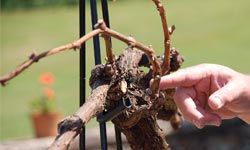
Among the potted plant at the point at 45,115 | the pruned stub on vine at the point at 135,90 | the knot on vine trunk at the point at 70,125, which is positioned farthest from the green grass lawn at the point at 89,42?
the knot on vine trunk at the point at 70,125

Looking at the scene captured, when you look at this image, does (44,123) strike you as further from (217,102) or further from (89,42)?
(89,42)

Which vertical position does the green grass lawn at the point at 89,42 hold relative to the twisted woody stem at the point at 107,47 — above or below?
above

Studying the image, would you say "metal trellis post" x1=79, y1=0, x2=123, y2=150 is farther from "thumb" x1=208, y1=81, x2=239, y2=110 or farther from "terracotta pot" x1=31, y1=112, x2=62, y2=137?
"terracotta pot" x1=31, y1=112, x2=62, y2=137

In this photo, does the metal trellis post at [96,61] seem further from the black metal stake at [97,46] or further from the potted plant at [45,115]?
the potted plant at [45,115]

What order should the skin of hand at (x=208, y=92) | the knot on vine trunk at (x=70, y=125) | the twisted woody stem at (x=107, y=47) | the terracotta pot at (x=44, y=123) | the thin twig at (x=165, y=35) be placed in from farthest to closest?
the terracotta pot at (x=44, y=123), the skin of hand at (x=208, y=92), the thin twig at (x=165, y=35), the knot on vine trunk at (x=70, y=125), the twisted woody stem at (x=107, y=47)

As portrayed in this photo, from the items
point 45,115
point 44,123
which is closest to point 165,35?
point 44,123

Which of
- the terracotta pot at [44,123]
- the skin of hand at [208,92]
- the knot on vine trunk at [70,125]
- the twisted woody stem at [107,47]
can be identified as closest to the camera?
the twisted woody stem at [107,47]

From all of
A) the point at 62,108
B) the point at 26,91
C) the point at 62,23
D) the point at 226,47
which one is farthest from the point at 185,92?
the point at 62,23

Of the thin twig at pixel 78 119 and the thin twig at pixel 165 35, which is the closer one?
→ the thin twig at pixel 78 119
